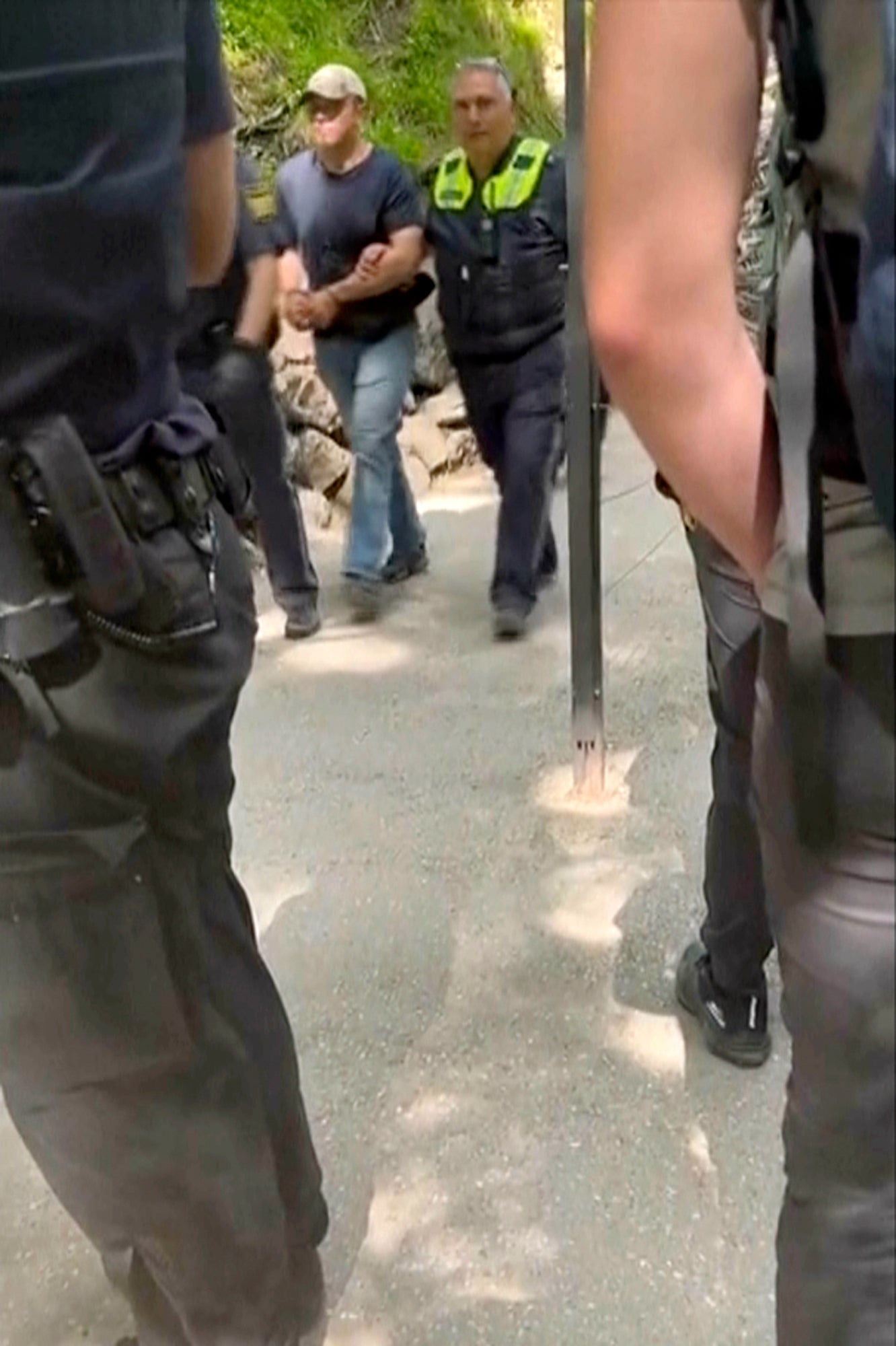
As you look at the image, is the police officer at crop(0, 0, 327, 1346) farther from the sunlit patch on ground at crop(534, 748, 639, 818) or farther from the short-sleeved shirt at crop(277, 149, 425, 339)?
the short-sleeved shirt at crop(277, 149, 425, 339)

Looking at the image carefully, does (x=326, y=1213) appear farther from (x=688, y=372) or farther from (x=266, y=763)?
(x=266, y=763)

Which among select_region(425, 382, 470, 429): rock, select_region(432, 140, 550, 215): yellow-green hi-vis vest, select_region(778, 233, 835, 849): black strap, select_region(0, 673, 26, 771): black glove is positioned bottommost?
select_region(425, 382, 470, 429): rock

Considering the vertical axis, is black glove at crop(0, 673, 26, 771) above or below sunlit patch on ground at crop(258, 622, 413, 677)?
above

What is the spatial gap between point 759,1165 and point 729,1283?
273 mm

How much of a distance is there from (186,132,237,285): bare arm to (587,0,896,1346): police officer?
0.74 m

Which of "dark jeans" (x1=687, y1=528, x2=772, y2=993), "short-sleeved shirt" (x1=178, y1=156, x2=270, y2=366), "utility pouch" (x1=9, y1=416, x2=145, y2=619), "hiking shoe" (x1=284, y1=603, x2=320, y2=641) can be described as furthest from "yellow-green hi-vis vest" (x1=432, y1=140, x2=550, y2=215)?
"utility pouch" (x1=9, y1=416, x2=145, y2=619)

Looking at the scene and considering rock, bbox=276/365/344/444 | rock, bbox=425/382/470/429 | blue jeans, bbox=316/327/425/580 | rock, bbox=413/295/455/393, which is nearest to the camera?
blue jeans, bbox=316/327/425/580

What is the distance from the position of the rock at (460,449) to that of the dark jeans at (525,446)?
2.28m

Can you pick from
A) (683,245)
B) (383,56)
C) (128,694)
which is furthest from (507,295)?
(383,56)

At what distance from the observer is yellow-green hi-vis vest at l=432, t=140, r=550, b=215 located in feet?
17.0

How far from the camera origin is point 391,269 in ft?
17.8

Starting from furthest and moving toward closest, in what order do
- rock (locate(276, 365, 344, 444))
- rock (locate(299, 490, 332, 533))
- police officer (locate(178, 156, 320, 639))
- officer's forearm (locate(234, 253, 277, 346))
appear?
1. rock (locate(276, 365, 344, 444))
2. rock (locate(299, 490, 332, 533))
3. officer's forearm (locate(234, 253, 277, 346))
4. police officer (locate(178, 156, 320, 639))

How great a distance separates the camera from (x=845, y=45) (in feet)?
3.37

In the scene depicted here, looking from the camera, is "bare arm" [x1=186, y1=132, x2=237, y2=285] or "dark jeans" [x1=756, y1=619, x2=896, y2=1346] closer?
"dark jeans" [x1=756, y1=619, x2=896, y2=1346]
